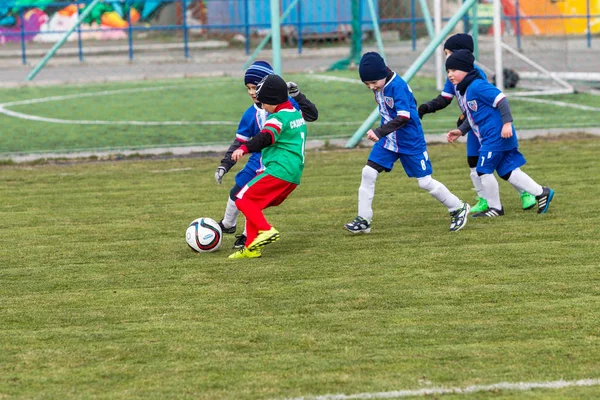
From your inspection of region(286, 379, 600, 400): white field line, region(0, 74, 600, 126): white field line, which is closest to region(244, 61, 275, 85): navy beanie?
region(286, 379, 600, 400): white field line

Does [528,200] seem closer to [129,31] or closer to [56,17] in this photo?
[129,31]

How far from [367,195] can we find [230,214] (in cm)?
112

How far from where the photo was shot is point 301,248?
27.5ft

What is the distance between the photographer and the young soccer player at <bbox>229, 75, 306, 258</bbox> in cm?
808

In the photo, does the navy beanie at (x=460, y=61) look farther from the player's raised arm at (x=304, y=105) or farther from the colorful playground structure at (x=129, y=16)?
the colorful playground structure at (x=129, y=16)

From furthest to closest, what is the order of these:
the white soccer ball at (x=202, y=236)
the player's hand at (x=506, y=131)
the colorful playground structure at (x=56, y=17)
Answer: the colorful playground structure at (x=56, y=17) → the player's hand at (x=506, y=131) → the white soccer ball at (x=202, y=236)

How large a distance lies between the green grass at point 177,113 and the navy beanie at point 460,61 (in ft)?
17.3

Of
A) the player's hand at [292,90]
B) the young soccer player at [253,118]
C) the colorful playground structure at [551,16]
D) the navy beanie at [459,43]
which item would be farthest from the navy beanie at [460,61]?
the colorful playground structure at [551,16]

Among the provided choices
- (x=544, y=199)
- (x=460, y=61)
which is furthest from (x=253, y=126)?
(x=544, y=199)

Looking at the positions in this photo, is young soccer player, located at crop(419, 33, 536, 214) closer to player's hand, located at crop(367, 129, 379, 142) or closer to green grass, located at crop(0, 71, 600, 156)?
player's hand, located at crop(367, 129, 379, 142)

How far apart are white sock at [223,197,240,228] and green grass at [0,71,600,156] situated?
5.48m

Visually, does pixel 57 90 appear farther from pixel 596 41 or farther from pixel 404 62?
pixel 596 41

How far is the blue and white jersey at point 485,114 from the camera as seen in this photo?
9.31m

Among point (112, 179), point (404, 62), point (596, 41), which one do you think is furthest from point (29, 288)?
point (596, 41)
